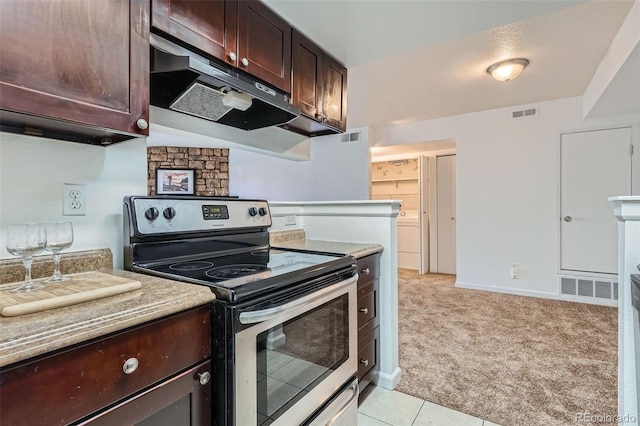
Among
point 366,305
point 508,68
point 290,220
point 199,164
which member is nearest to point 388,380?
point 366,305

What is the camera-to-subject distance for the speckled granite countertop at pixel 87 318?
583 mm

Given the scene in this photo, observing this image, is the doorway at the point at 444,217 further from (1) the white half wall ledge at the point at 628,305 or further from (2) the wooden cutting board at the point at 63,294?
(2) the wooden cutting board at the point at 63,294

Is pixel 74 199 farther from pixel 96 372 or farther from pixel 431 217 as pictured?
pixel 431 217

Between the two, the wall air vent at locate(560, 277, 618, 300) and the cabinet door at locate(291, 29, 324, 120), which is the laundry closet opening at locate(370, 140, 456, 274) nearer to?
the wall air vent at locate(560, 277, 618, 300)

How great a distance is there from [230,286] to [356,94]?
10.4 ft

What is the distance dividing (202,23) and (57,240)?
97 centimetres

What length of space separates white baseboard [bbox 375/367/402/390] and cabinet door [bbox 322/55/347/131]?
1.65 meters

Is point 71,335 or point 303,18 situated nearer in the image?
point 71,335

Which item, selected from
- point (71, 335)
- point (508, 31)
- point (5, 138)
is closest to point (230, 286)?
point (71, 335)

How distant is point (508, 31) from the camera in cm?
231

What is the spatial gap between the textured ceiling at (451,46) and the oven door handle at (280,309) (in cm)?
133

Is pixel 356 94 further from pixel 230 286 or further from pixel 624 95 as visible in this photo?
pixel 230 286

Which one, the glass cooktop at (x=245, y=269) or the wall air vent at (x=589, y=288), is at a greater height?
the glass cooktop at (x=245, y=269)

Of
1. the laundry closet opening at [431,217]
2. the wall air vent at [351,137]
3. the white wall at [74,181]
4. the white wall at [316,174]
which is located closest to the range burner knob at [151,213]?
the white wall at [74,181]
